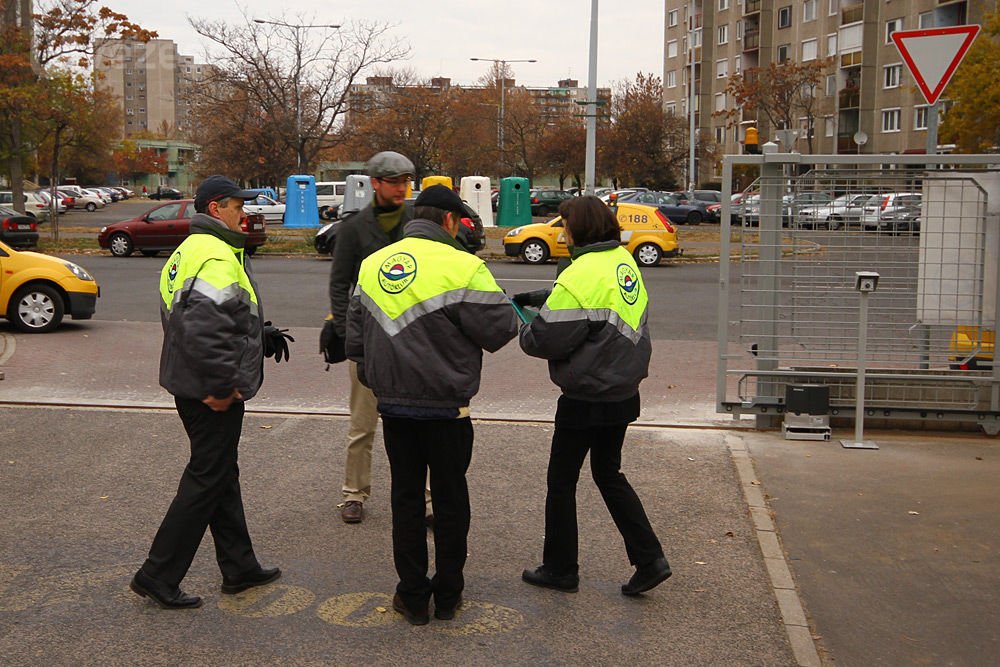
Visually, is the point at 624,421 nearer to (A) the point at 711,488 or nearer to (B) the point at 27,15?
(A) the point at 711,488

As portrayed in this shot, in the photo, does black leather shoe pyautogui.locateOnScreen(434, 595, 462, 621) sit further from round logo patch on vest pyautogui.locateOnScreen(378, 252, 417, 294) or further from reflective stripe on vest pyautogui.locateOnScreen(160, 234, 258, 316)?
reflective stripe on vest pyautogui.locateOnScreen(160, 234, 258, 316)

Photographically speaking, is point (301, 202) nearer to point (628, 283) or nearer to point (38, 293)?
point (38, 293)

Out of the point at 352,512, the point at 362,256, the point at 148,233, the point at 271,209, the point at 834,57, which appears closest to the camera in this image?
the point at 362,256

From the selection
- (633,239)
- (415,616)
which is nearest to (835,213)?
(415,616)

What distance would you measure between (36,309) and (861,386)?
9.93 meters

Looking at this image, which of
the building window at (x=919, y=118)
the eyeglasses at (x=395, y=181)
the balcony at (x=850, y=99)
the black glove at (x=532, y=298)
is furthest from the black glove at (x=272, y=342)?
the balcony at (x=850, y=99)

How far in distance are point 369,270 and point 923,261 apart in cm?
501

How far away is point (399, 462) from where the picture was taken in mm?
4512

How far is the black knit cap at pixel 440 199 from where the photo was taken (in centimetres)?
455

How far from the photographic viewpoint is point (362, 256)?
18.7 ft

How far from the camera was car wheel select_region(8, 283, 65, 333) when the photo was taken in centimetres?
1321

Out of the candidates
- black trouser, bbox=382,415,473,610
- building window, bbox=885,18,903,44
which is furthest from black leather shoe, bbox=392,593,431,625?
building window, bbox=885,18,903,44

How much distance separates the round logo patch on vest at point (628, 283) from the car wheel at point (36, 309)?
10.3 m

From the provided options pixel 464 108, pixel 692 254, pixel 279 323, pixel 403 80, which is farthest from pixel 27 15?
pixel 464 108
